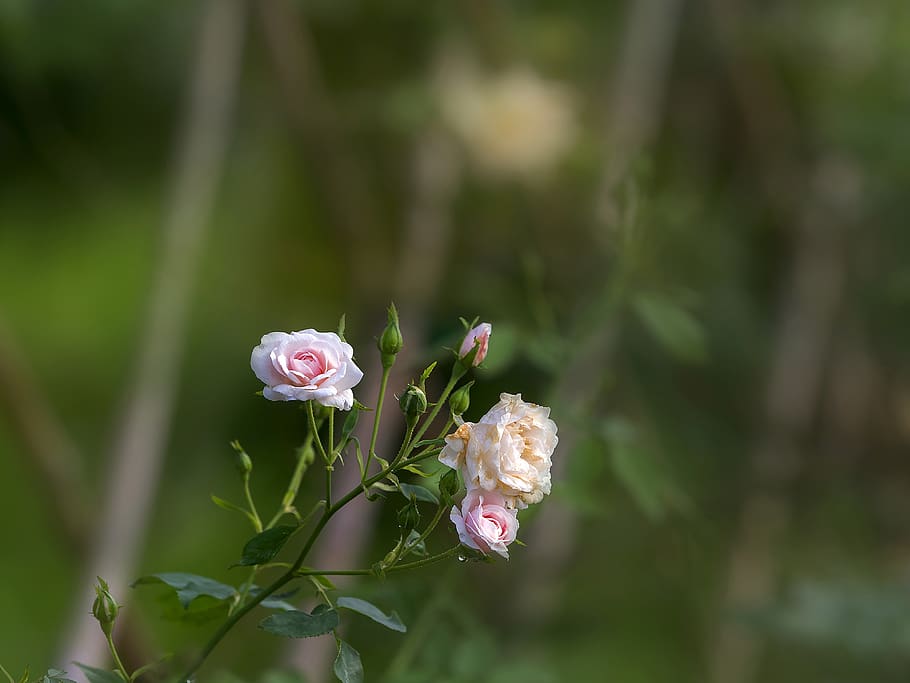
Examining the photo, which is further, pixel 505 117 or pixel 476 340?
pixel 505 117

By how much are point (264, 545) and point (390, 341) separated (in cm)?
6

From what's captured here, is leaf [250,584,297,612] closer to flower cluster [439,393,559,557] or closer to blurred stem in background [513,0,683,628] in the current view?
flower cluster [439,393,559,557]

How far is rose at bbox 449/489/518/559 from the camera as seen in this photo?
22cm

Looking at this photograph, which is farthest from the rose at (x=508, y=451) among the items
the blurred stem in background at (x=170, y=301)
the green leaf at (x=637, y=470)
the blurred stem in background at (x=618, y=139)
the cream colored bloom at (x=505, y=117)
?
the cream colored bloom at (x=505, y=117)

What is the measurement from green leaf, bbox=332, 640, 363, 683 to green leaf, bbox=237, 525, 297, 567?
1.1 inches

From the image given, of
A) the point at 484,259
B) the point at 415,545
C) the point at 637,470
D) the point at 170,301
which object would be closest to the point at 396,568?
the point at 415,545

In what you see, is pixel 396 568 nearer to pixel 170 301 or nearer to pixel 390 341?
pixel 390 341

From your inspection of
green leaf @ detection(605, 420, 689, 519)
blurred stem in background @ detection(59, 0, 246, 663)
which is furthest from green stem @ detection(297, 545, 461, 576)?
blurred stem in background @ detection(59, 0, 246, 663)

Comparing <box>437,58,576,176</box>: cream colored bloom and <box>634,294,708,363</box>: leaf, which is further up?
<box>634,294,708,363</box>: leaf

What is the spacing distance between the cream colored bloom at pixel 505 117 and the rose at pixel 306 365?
0.88 m

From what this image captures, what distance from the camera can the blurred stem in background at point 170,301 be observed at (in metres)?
0.84

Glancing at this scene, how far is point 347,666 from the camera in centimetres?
23

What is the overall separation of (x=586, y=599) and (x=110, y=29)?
77 centimetres

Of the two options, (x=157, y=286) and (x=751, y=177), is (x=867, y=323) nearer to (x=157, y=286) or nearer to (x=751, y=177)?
(x=751, y=177)
